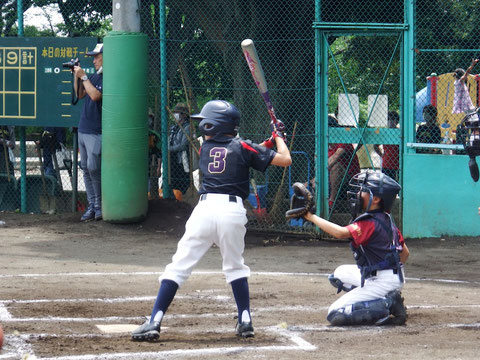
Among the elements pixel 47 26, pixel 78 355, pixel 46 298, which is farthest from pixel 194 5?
pixel 78 355

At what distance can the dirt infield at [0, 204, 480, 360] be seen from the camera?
578 centimetres

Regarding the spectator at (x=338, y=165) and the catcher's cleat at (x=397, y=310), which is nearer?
the catcher's cleat at (x=397, y=310)

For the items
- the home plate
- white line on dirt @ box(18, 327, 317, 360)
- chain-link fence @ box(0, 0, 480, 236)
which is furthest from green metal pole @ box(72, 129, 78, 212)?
white line on dirt @ box(18, 327, 317, 360)

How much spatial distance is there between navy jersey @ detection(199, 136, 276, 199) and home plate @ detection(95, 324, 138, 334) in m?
1.17

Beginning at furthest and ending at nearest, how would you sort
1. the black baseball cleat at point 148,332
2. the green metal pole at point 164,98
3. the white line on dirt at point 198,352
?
1. the green metal pole at point 164,98
2. the black baseball cleat at point 148,332
3. the white line on dirt at point 198,352

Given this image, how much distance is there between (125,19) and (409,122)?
4307 millimetres

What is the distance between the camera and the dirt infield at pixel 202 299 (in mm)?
5777

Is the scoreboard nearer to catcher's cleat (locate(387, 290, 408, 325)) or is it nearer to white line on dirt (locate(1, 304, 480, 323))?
white line on dirt (locate(1, 304, 480, 323))

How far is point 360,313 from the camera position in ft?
21.5

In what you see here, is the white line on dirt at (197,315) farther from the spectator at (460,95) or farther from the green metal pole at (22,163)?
the green metal pole at (22,163)

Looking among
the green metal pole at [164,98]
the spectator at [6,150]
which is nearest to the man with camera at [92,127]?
the green metal pole at [164,98]

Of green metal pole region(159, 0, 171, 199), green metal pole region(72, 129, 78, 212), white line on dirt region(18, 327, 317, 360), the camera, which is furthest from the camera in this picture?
green metal pole region(72, 129, 78, 212)

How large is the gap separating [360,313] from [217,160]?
1.62m

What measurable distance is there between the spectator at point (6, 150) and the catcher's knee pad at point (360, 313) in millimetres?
8663
